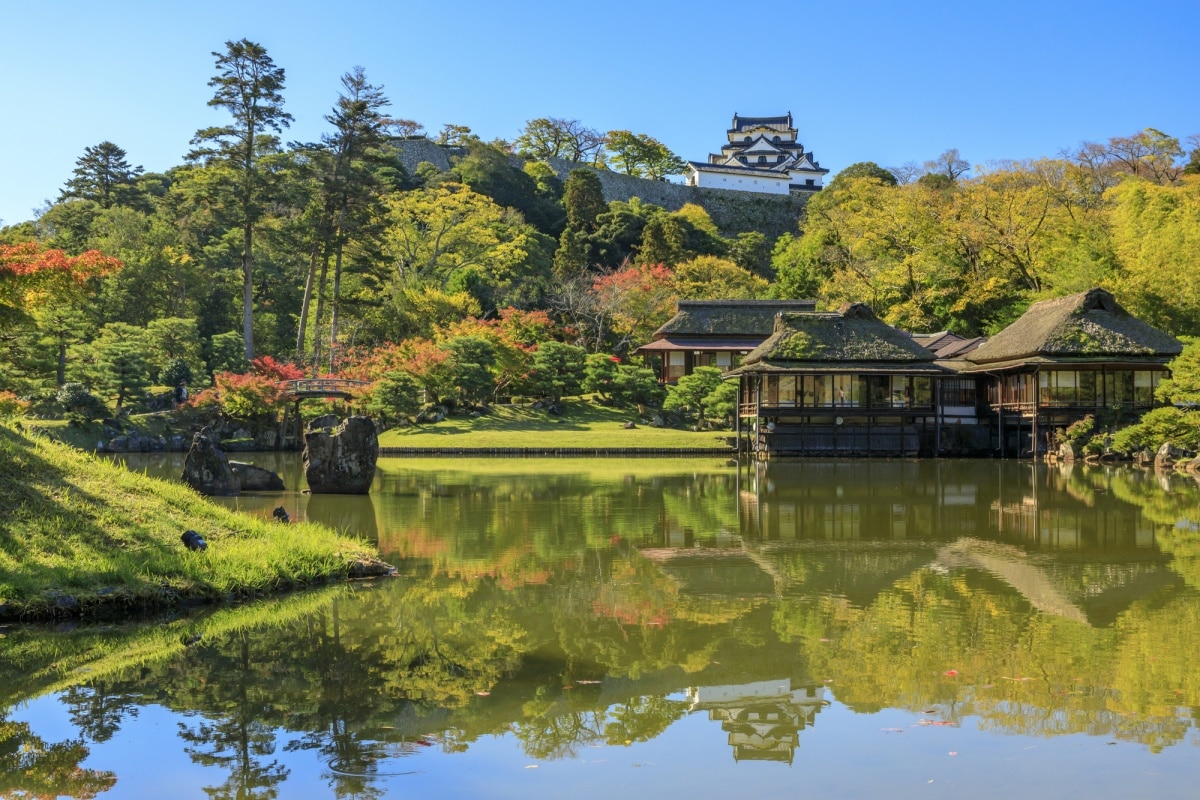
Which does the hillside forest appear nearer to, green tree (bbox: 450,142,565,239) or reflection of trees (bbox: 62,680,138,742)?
green tree (bbox: 450,142,565,239)

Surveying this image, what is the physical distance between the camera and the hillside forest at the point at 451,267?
34906mm

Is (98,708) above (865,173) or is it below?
below

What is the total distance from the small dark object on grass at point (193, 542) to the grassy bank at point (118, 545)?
0.31ft

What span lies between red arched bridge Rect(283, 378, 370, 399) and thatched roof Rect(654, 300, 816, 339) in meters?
14.2

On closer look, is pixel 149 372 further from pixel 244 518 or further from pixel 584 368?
pixel 244 518

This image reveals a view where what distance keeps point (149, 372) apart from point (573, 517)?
2598 cm

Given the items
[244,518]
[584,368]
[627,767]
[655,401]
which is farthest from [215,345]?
[627,767]

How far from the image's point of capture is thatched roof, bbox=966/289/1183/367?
30.1 metres

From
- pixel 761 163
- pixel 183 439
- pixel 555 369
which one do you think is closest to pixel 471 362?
pixel 555 369

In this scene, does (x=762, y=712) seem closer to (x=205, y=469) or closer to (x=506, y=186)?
(x=205, y=469)

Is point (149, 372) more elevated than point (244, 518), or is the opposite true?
point (149, 372)

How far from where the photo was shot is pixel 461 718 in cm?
562

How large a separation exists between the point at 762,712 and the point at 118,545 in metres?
6.03

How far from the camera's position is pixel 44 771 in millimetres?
4754
